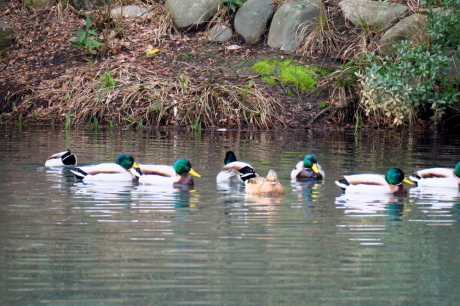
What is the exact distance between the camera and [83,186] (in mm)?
10008

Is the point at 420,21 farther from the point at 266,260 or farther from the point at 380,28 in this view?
the point at 266,260

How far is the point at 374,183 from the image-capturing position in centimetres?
968

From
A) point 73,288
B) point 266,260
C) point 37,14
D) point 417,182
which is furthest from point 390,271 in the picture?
point 37,14

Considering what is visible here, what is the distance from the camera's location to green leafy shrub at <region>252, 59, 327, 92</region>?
62.6 feet

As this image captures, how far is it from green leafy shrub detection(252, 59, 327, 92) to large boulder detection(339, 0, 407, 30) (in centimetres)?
170

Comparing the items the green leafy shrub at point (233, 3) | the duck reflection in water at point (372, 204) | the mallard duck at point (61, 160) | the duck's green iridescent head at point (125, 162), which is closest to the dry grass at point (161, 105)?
the green leafy shrub at point (233, 3)

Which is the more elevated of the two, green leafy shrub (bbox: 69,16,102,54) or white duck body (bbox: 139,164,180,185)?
green leafy shrub (bbox: 69,16,102,54)

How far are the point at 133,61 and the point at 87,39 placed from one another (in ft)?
4.38

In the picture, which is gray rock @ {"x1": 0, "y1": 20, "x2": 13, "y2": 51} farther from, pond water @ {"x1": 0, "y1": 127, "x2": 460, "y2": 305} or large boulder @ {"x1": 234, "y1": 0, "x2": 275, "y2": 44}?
pond water @ {"x1": 0, "y1": 127, "x2": 460, "y2": 305}

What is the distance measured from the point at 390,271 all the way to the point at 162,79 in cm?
1368

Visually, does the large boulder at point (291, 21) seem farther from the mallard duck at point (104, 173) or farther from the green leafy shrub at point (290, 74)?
the mallard duck at point (104, 173)

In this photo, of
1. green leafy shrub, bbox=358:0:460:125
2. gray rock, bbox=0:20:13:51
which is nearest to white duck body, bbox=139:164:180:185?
green leafy shrub, bbox=358:0:460:125

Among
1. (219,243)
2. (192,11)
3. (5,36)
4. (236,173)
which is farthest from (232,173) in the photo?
(5,36)

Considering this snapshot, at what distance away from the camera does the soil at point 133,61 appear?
18.8 metres
